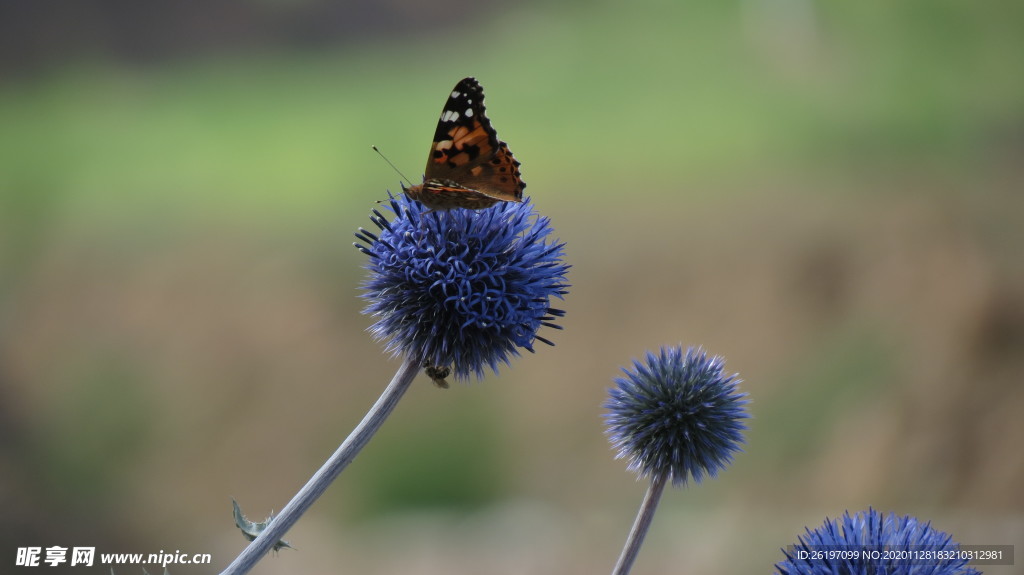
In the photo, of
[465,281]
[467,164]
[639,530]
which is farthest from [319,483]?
[467,164]

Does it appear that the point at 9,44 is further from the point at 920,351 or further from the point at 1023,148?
the point at 1023,148

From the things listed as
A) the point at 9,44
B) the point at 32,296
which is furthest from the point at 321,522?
the point at 9,44

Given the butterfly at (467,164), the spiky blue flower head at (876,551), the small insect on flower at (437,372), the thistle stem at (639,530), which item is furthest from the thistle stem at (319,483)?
the spiky blue flower head at (876,551)

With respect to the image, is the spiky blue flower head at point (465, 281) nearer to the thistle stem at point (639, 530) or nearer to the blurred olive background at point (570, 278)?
the thistle stem at point (639, 530)

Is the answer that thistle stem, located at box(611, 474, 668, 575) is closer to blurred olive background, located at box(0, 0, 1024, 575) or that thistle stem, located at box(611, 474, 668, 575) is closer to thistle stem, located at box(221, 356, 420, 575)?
thistle stem, located at box(221, 356, 420, 575)

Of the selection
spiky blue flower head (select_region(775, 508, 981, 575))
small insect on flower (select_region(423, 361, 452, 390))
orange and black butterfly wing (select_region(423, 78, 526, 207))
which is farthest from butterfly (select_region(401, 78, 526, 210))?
spiky blue flower head (select_region(775, 508, 981, 575))
